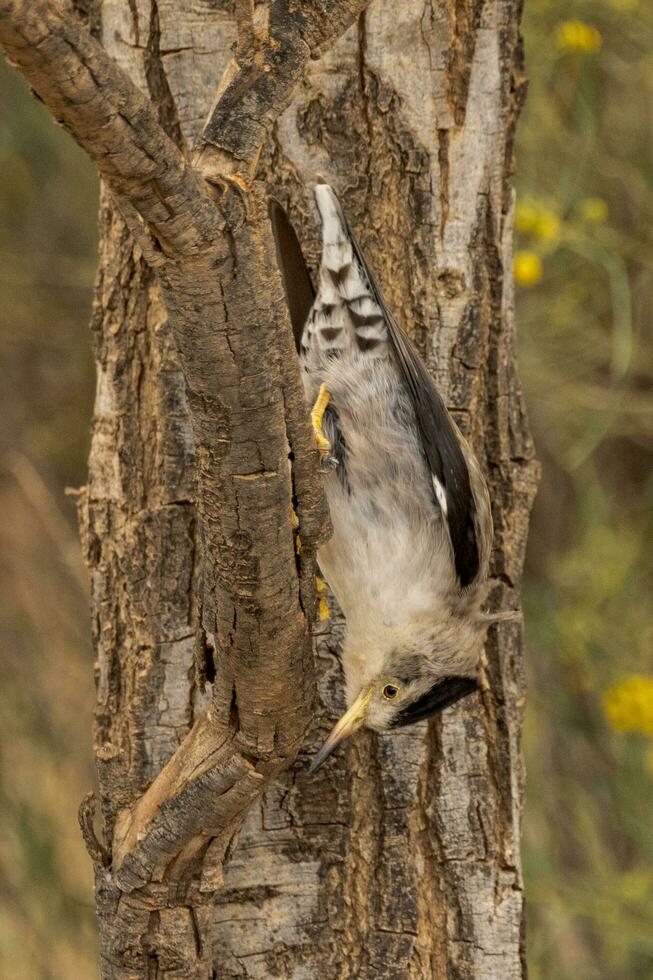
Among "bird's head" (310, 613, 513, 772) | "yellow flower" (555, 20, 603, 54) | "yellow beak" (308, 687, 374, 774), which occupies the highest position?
"yellow flower" (555, 20, 603, 54)

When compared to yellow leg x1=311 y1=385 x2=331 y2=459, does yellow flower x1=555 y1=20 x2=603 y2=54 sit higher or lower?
higher

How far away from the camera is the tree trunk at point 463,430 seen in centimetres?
289

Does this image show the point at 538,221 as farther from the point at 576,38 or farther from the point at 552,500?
the point at 552,500

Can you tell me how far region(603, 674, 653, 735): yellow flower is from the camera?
4484mm

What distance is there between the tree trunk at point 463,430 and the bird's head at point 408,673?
0.08 m

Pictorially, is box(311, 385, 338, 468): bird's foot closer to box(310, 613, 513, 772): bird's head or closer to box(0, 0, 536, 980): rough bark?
box(0, 0, 536, 980): rough bark

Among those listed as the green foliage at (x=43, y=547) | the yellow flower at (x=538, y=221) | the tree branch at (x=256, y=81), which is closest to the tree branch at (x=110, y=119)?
the tree branch at (x=256, y=81)

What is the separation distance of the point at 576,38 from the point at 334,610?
89.6 inches

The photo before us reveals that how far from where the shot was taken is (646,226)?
5316 millimetres

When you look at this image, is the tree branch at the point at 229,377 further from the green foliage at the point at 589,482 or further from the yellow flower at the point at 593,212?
the yellow flower at the point at 593,212

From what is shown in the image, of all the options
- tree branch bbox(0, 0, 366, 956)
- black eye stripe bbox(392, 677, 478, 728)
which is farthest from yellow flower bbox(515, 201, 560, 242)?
tree branch bbox(0, 0, 366, 956)

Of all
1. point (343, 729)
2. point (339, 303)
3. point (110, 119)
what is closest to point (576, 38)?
point (339, 303)

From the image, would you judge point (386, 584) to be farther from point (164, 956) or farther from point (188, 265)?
point (188, 265)

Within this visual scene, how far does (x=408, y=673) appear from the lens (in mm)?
3039
